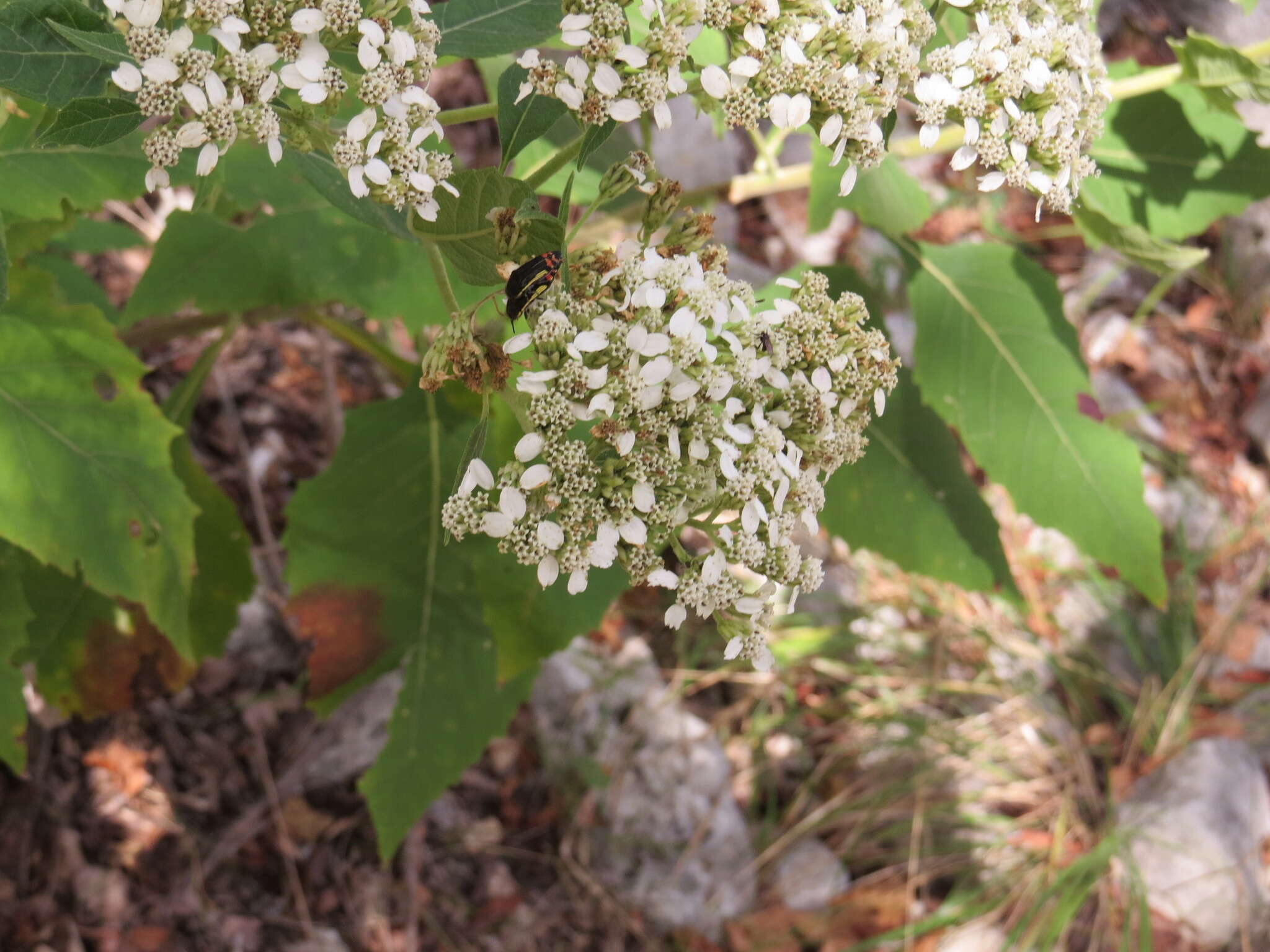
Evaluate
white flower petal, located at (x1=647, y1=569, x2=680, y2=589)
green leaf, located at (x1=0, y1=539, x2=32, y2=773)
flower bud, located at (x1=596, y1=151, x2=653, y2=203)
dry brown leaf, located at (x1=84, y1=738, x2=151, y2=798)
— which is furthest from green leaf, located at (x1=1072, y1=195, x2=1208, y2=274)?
dry brown leaf, located at (x1=84, y1=738, x2=151, y2=798)

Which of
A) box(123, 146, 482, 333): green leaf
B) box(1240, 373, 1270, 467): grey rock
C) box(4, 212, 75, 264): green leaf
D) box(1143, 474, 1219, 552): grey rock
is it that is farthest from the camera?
box(1240, 373, 1270, 467): grey rock

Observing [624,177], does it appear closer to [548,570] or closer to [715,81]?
[715,81]

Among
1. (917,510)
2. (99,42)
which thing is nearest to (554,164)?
(99,42)

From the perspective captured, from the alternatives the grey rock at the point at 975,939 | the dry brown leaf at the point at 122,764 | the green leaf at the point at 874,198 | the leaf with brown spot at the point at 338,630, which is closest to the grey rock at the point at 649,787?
the grey rock at the point at 975,939

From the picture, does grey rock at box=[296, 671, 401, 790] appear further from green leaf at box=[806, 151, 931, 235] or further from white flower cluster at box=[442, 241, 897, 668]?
white flower cluster at box=[442, 241, 897, 668]

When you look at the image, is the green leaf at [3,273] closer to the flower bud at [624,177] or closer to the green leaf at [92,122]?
the green leaf at [92,122]

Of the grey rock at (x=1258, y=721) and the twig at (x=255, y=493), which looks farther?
the grey rock at (x=1258, y=721)
